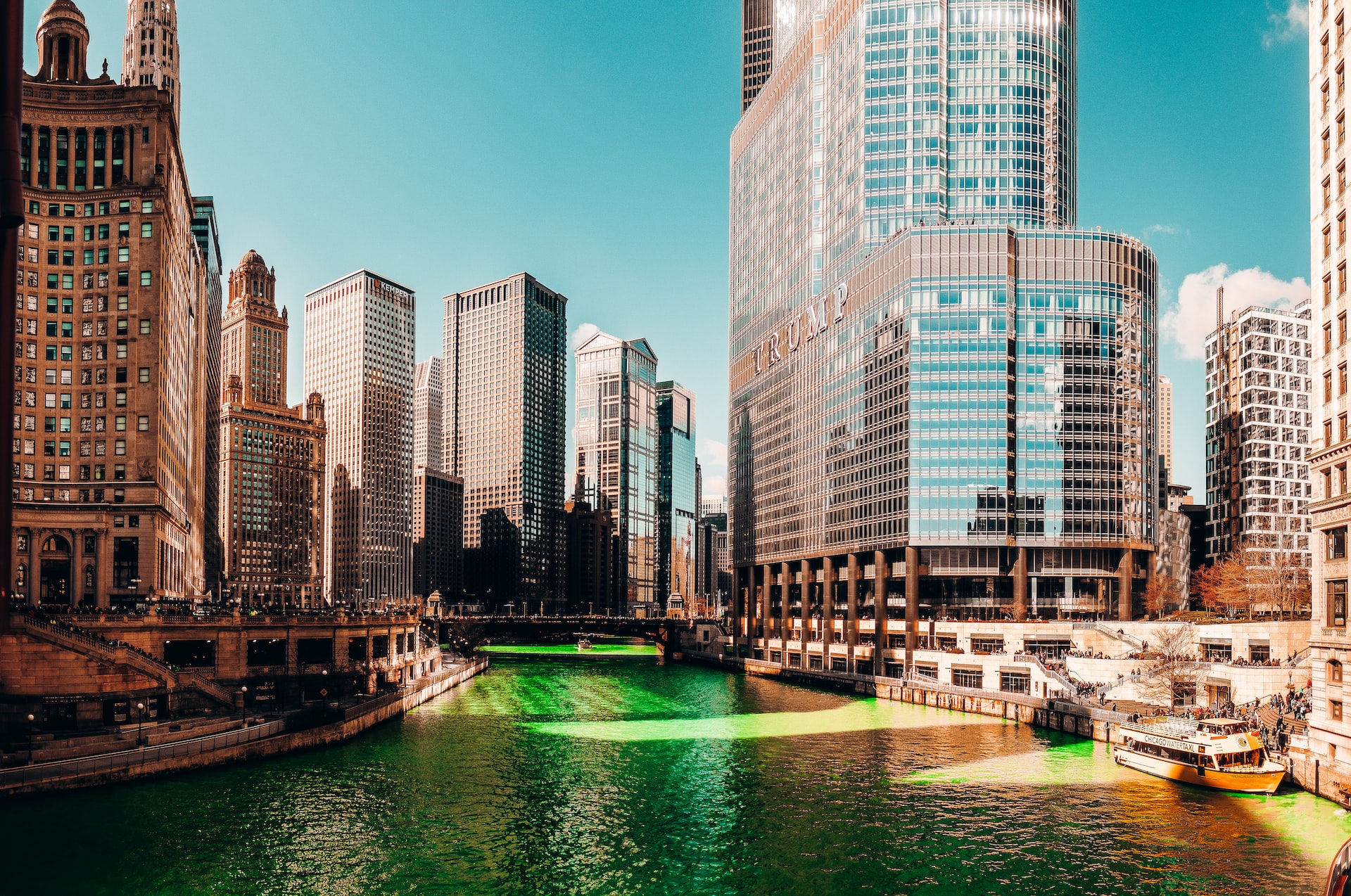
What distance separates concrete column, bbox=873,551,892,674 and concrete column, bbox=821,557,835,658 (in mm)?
13446

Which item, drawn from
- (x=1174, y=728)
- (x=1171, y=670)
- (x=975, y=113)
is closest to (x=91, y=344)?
(x=1174, y=728)

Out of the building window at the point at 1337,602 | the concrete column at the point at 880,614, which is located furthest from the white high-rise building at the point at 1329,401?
the concrete column at the point at 880,614

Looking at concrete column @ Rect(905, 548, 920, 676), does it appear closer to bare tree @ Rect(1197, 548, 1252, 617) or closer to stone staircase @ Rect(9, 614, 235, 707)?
bare tree @ Rect(1197, 548, 1252, 617)

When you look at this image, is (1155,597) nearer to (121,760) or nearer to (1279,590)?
(1279,590)

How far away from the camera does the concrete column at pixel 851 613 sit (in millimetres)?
181125

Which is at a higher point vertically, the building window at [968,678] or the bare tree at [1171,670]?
the bare tree at [1171,670]

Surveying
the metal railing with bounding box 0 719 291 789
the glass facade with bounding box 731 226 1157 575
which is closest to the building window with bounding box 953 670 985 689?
the glass facade with bounding box 731 226 1157 575

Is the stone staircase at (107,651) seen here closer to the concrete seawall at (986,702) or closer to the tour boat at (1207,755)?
the tour boat at (1207,755)

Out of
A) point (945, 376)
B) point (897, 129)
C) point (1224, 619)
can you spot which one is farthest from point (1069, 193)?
point (1224, 619)

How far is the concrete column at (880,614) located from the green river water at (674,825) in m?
64.8

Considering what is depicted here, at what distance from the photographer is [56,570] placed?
131625 mm

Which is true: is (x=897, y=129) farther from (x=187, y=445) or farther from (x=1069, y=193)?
(x=187, y=445)

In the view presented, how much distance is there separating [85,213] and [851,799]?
375 feet

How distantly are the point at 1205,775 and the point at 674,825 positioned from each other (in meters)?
39.3
